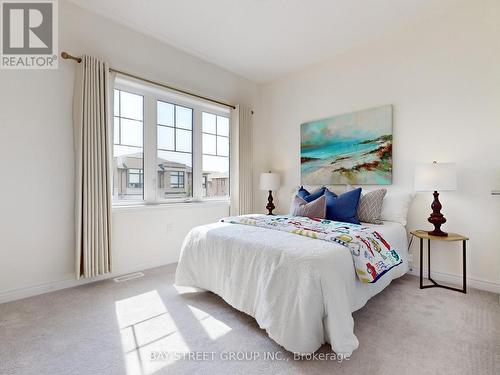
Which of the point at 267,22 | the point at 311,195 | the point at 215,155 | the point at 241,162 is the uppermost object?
the point at 267,22

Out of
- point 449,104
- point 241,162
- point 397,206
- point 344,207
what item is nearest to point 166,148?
point 241,162

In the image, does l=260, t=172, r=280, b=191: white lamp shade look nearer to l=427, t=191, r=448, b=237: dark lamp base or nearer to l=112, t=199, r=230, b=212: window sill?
l=112, t=199, r=230, b=212: window sill

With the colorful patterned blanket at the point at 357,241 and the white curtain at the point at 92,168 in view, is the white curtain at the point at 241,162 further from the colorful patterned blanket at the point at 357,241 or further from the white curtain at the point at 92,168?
the white curtain at the point at 92,168

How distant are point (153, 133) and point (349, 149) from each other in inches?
96.8

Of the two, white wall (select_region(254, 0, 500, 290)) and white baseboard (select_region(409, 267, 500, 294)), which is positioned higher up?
white wall (select_region(254, 0, 500, 290))

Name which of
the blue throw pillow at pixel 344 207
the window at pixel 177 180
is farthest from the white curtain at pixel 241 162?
the blue throw pillow at pixel 344 207

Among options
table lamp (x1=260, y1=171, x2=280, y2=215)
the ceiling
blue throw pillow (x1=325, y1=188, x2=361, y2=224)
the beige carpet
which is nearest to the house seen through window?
table lamp (x1=260, y1=171, x2=280, y2=215)

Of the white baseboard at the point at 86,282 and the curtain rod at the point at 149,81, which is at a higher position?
the curtain rod at the point at 149,81

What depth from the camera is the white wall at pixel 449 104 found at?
7.68ft

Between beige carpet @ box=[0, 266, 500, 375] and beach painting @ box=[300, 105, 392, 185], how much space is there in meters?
1.39

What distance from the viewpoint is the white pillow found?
263 cm

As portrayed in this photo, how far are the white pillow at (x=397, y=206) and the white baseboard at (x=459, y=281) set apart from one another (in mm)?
617

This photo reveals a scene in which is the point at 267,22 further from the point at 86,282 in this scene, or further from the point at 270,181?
the point at 86,282

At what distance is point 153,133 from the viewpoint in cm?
311
